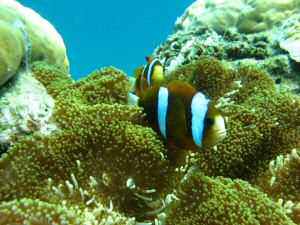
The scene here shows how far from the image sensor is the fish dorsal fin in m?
1.92

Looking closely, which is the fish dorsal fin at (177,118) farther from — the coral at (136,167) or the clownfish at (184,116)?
the coral at (136,167)

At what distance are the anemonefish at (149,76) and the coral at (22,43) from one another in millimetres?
1015

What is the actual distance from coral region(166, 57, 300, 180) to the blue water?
54636mm

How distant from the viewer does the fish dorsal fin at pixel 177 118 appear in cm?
192

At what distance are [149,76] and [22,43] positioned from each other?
1.17m

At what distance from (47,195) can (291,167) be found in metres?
1.45

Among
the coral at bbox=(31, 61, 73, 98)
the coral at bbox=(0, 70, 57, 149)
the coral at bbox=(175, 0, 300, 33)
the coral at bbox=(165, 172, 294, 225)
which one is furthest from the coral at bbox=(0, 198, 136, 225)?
the coral at bbox=(175, 0, 300, 33)

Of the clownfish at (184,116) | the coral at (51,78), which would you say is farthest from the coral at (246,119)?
the coral at (51,78)

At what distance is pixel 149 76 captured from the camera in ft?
10.3

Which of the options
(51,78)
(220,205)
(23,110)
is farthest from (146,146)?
(51,78)

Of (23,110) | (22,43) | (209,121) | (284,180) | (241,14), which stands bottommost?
(284,180)

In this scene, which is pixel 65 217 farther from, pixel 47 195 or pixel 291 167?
pixel 291 167

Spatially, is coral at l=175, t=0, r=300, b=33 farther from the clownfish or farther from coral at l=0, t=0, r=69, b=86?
the clownfish

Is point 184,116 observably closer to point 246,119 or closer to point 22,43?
point 246,119
